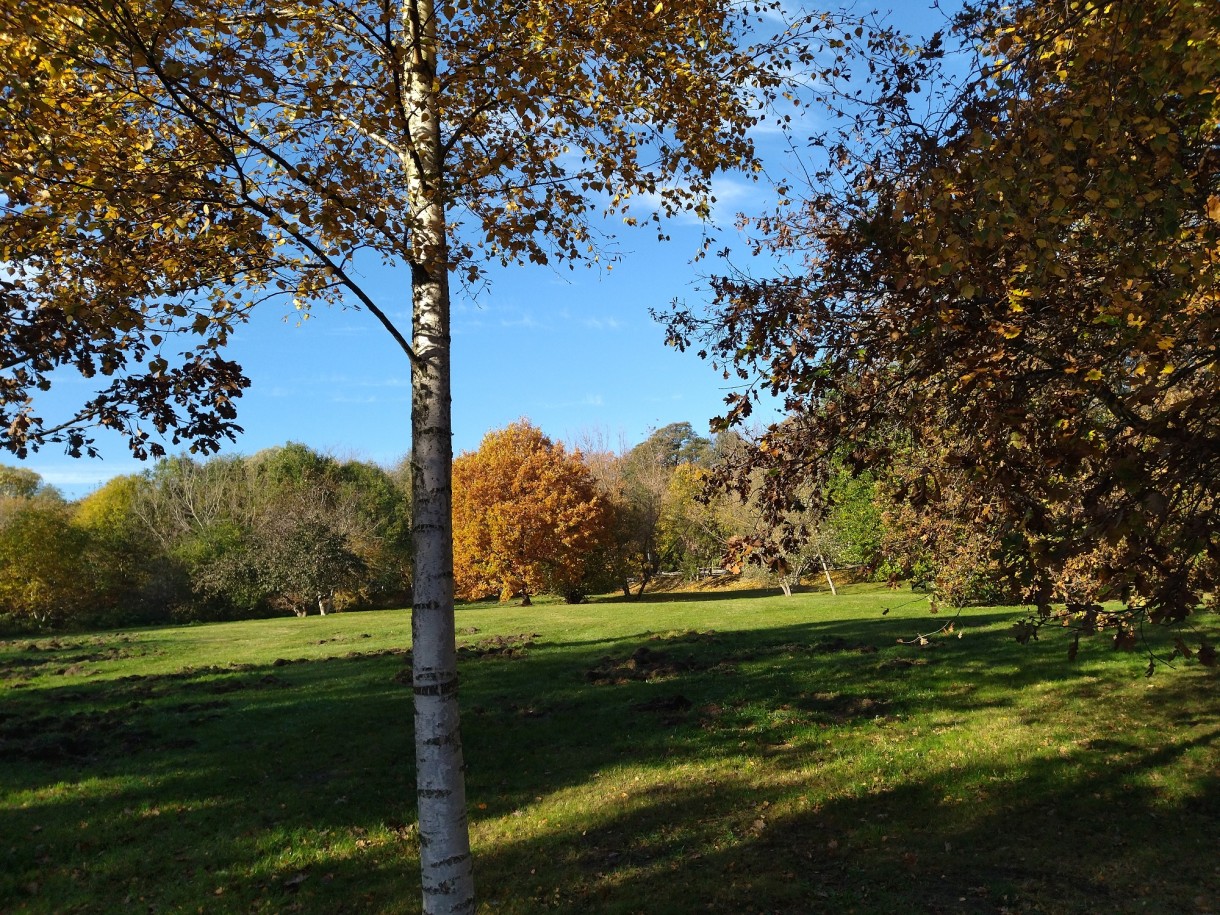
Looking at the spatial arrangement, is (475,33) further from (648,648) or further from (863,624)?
(863,624)

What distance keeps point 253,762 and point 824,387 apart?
8.36m

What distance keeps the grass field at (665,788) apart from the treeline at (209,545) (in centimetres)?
2524

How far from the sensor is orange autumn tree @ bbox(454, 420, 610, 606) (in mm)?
38344

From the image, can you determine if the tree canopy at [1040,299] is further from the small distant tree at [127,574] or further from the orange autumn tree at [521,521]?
the small distant tree at [127,574]

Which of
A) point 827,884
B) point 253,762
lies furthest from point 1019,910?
point 253,762

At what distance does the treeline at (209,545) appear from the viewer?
120 feet

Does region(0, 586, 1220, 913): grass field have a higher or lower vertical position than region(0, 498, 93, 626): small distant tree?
lower

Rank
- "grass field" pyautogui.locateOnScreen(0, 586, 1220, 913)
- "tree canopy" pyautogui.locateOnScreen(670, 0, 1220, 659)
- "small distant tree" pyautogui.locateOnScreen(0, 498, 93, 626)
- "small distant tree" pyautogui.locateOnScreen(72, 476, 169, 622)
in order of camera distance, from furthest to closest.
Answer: "small distant tree" pyautogui.locateOnScreen(72, 476, 169, 622), "small distant tree" pyautogui.locateOnScreen(0, 498, 93, 626), "grass field" pyautogui.locateOnScreen(0, 586, 1220, 913), "tree canopy" pyautogui.locateOnScreen(670, 0, 1220, 659)

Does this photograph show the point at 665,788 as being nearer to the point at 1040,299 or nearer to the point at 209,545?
the point at 1040,299

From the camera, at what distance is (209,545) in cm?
4288

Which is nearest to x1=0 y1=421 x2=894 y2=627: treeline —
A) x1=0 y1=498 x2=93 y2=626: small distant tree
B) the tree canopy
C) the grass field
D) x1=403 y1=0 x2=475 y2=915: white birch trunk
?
x1=0 y1=498 x2=93 y2=626: small distant tree

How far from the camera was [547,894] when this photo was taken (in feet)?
19.4

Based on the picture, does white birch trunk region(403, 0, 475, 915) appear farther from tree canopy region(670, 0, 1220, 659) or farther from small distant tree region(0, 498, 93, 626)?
small distant tree region(0, 498, 93, 626)

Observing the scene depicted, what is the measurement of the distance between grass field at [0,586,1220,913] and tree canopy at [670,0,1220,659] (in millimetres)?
1673
